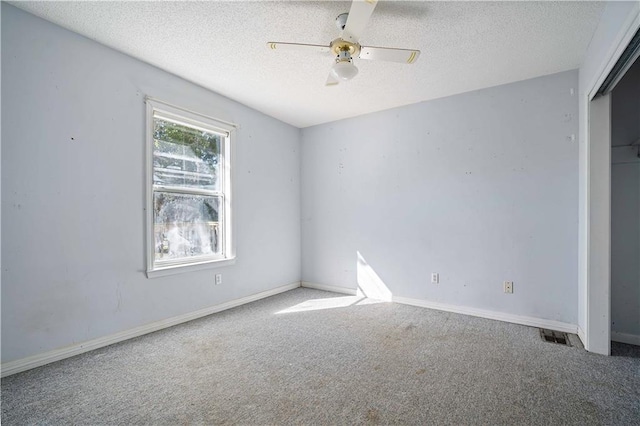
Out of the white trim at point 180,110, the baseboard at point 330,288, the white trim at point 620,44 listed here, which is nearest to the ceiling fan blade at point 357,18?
the white trim at point 620,44

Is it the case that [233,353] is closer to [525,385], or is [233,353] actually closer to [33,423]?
[33,423]

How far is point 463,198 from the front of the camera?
3.42 metres

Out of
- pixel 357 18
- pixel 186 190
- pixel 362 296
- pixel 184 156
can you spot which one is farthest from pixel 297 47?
pixel 362 296

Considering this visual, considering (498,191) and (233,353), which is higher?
(498,191)

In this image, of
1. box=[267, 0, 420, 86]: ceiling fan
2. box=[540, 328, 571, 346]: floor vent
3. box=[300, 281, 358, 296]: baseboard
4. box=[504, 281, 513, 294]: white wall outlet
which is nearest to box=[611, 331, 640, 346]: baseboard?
box=[540, 328, 571, 346]: floor vent

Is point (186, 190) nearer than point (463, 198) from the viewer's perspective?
Yes

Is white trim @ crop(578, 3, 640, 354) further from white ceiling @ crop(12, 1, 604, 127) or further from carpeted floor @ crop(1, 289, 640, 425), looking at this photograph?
white ceiling @ crop(12, 1, 604, 127)

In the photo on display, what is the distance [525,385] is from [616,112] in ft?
8.52

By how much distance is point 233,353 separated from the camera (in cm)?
242

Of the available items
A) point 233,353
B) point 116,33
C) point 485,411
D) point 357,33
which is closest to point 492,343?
point 485,411

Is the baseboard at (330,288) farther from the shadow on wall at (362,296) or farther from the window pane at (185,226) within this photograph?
the window pane at (185,226)

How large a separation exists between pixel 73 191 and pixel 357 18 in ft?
8.28

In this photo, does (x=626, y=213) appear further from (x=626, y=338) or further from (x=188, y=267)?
(x=188, y=267)

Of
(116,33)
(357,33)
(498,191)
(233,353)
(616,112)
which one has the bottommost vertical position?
(233,353)
